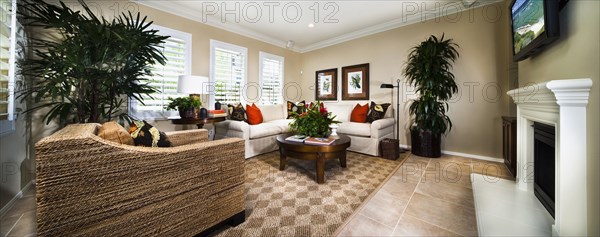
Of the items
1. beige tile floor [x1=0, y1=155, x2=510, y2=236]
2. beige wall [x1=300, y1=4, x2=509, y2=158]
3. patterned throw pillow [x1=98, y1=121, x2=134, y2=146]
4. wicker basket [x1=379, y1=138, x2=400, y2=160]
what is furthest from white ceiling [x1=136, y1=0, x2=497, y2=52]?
patterned throw pillow [x1=98, y1=121, x2=134, y2=146]

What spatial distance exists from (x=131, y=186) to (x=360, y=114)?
11.1 feet

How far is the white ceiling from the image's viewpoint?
3.04 meters

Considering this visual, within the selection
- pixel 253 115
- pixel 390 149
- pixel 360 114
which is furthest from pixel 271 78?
pixel 390 149

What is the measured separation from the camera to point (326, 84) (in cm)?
478

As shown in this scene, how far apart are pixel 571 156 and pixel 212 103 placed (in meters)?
3.97

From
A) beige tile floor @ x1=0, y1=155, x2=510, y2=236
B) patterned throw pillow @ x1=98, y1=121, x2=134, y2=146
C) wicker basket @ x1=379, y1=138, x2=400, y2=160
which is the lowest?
beige tile floor @ x1=0, y1=155, x2=510, y2=236

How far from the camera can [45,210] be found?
2.55ft

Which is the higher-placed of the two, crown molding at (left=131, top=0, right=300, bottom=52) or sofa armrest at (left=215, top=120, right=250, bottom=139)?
crown molding at (left=131, top=0, right=300, bottom=52)

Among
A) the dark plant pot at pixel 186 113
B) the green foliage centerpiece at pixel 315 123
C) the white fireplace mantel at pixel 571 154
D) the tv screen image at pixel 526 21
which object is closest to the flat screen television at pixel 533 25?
the tv screen image at pixel 526 21

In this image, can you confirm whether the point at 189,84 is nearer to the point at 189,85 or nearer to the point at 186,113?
the point at 189,85

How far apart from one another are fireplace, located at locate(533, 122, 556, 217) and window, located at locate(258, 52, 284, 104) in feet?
13.2

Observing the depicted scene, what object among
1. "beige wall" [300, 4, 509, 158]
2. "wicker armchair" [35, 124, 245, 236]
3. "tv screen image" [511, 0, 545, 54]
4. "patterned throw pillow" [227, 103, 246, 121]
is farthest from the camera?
"patterned throw pillow" [227, 103, 246, 121]

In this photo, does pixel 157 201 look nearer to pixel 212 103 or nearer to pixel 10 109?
pixel 10 109

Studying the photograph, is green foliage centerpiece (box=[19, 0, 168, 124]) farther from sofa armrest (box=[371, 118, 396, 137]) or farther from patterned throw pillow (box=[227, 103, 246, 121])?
sofa armrest (box=[371, 118, 396, 137])
